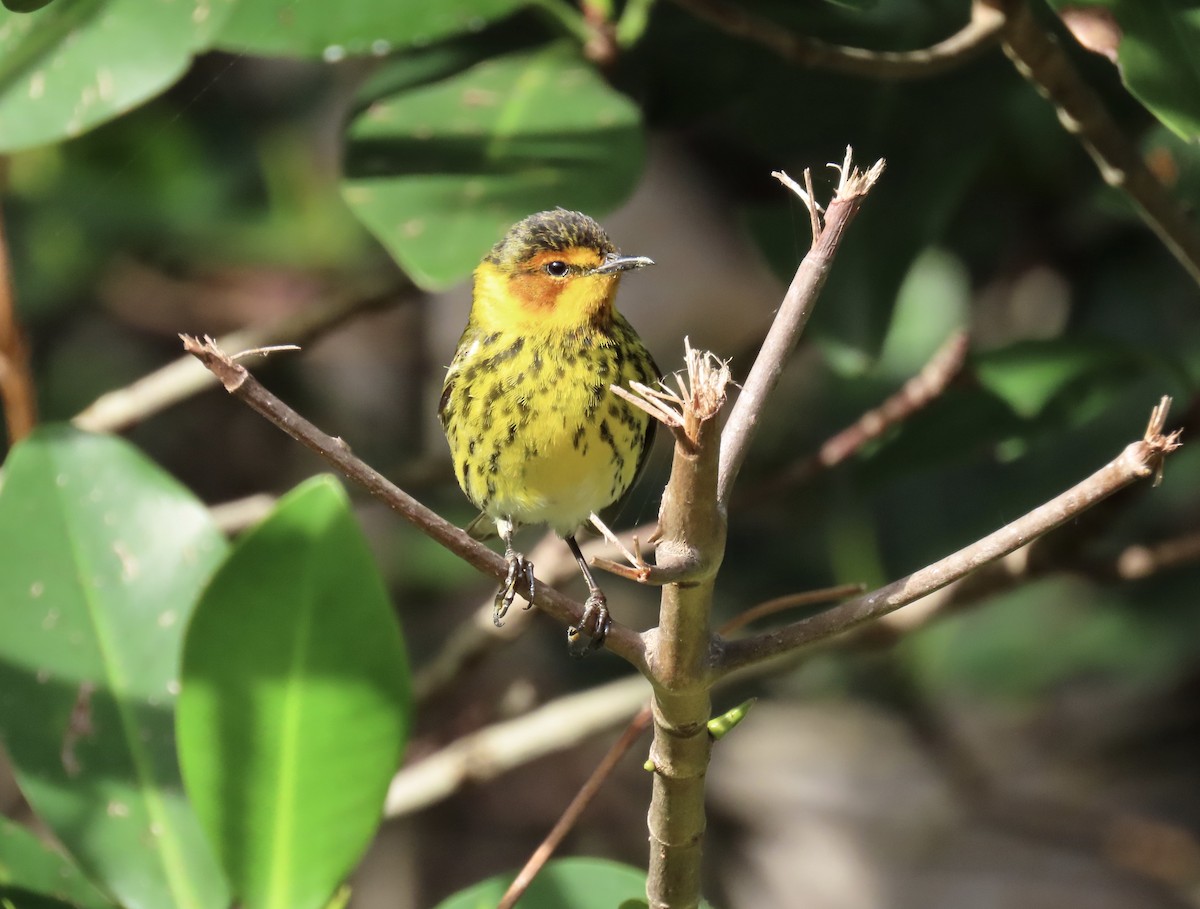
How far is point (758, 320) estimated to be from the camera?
3668 mm

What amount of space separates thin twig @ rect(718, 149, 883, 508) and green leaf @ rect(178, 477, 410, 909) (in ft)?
1.55

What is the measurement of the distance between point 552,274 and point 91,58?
24.3 inches

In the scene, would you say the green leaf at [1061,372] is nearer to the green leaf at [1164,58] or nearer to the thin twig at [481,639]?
the green leaf at [1164,58]

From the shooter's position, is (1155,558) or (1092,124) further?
(1155,558)

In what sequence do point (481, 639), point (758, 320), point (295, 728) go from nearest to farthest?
point (295, 728) < point (481, 639) < point (758, 320)

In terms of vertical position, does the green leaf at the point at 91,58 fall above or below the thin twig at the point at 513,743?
above

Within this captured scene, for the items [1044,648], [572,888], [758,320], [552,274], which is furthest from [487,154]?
[758,320]

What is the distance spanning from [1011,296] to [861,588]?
6.15 ft

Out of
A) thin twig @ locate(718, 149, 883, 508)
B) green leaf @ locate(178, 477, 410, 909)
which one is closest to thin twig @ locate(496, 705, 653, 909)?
green leaf @ locate(178, 477, 410, 909)

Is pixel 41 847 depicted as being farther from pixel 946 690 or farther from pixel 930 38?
pixel 946 690

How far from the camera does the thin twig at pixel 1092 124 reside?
142cm

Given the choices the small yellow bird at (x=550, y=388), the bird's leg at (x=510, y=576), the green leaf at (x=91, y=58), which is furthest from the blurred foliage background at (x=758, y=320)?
the bird's leg at (x=510, y=576)

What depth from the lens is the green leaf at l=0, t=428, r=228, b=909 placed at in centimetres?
152

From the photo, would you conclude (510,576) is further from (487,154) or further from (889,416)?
(889,416)
